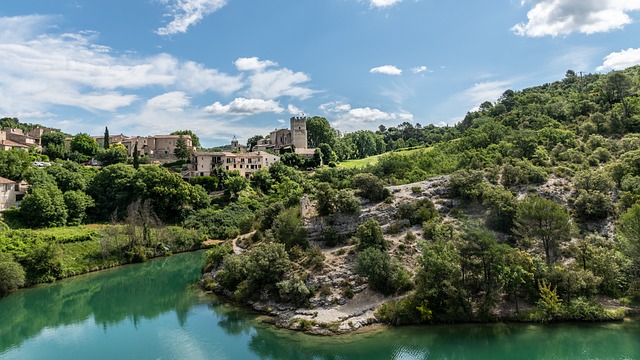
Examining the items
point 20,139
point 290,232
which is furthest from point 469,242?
point 20,139

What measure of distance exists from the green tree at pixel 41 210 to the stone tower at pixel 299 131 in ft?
177

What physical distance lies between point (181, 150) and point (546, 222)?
72.1 metres

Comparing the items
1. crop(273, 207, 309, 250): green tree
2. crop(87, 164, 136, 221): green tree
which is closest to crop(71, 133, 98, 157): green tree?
crop(87, 164, 136, 221): green tree

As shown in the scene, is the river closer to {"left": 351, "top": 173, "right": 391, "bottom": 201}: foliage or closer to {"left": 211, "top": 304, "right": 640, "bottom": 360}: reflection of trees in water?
{"left": 211, "top": 304, "right": 640, "bottom": 360}: reflection of trees in water

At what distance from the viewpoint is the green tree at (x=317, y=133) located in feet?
327

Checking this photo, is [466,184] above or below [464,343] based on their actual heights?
above

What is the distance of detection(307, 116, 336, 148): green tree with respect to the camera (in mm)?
99531

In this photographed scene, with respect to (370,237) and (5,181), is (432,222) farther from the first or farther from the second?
(5,181)

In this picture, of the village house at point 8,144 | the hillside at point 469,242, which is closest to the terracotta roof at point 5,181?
the village house at point 8,144

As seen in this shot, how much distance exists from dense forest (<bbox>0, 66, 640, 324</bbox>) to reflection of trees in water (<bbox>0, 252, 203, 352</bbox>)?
244 centimetres

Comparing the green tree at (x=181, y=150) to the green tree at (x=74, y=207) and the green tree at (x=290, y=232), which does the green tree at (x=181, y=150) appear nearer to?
the green tree at (x=74, y=207)

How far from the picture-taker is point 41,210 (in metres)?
47.2

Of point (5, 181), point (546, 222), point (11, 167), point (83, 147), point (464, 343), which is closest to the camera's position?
point (464, 343)

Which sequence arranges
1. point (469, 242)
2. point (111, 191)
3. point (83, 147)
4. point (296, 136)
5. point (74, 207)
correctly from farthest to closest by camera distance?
point (296, 136) → point (83, 147) → point (111, 191) → point (74, 207) → point (469, 242)
